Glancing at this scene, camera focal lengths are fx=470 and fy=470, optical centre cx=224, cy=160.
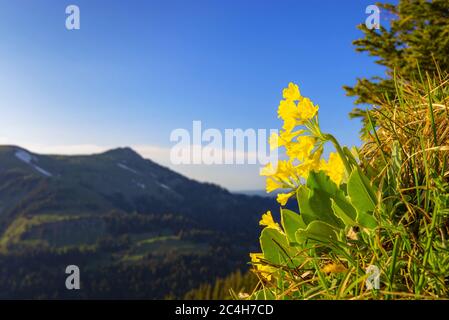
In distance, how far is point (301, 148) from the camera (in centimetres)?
173

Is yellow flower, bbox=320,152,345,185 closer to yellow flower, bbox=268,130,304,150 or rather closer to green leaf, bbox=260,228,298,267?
yellow flower, bbox=268,130,304,150

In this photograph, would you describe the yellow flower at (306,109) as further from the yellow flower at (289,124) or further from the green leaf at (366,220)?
the green leaf at (366,220)

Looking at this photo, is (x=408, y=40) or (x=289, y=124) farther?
(x=408, y=40)

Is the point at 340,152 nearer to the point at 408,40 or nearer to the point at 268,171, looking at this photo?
the point at 268,171

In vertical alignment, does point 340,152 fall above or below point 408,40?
below

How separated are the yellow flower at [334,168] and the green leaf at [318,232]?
0.79ft

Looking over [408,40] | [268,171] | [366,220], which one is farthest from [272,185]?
[408,40]

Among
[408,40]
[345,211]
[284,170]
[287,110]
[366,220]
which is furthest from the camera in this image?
[408,40]

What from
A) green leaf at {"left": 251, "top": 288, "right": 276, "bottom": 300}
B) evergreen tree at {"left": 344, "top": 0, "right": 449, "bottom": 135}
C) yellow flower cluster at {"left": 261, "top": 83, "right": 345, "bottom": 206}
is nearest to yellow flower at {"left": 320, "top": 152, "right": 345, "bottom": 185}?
yellow flower cluster at {"left": 261, "top": 83, "right": 345, "bottom": 206}

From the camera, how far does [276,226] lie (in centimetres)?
185

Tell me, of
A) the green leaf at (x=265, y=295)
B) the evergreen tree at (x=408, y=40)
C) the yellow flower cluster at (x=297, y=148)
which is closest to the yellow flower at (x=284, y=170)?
the yellow flower cluster at (x=297, y=148)

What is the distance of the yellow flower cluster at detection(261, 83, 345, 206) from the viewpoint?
167cm

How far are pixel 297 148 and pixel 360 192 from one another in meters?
0.33
